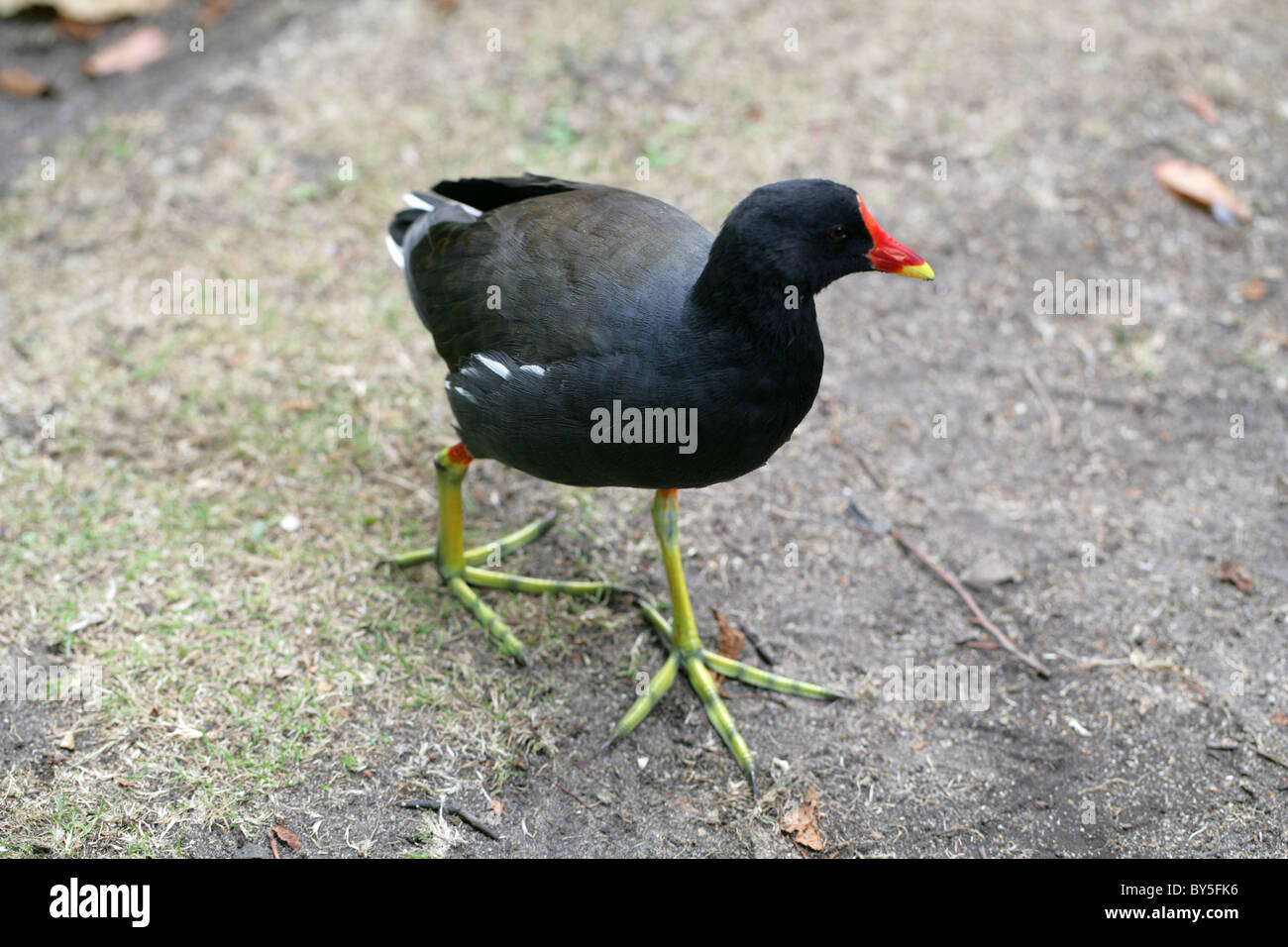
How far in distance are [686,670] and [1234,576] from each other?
2008 mm

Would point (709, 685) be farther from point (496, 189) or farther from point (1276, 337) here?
point (1276, 337)

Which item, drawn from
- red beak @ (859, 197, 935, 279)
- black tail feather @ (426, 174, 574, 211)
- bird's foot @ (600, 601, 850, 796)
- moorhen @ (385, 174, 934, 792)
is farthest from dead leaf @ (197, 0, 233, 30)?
red beak @ (859, 197, 935, 279)

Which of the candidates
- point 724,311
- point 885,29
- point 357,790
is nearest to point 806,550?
point 724,311

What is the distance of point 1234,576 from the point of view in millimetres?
3754

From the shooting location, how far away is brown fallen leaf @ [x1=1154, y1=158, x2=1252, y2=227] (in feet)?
16.8

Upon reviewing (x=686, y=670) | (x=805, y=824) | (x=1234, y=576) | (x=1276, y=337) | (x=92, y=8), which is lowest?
(x=805, y=824)

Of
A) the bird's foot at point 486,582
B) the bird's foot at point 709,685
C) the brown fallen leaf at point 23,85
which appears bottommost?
the bird's foot at point 709,685

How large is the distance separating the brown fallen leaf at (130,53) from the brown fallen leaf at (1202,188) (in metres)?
5.52

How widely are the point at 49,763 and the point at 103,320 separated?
7.41 ft

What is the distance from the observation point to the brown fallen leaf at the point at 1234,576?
3727mm

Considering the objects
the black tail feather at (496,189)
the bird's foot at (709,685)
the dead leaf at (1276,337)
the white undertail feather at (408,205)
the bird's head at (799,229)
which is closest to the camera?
the bird's head at (799,229)

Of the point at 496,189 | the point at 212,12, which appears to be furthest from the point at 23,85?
the point at 496,189

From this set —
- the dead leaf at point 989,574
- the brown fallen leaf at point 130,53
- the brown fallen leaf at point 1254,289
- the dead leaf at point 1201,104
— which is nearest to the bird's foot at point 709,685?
the dead leaf at point 989,574

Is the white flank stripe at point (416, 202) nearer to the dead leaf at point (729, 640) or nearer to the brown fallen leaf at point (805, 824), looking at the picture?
the dead leaf at point (729, 640)
